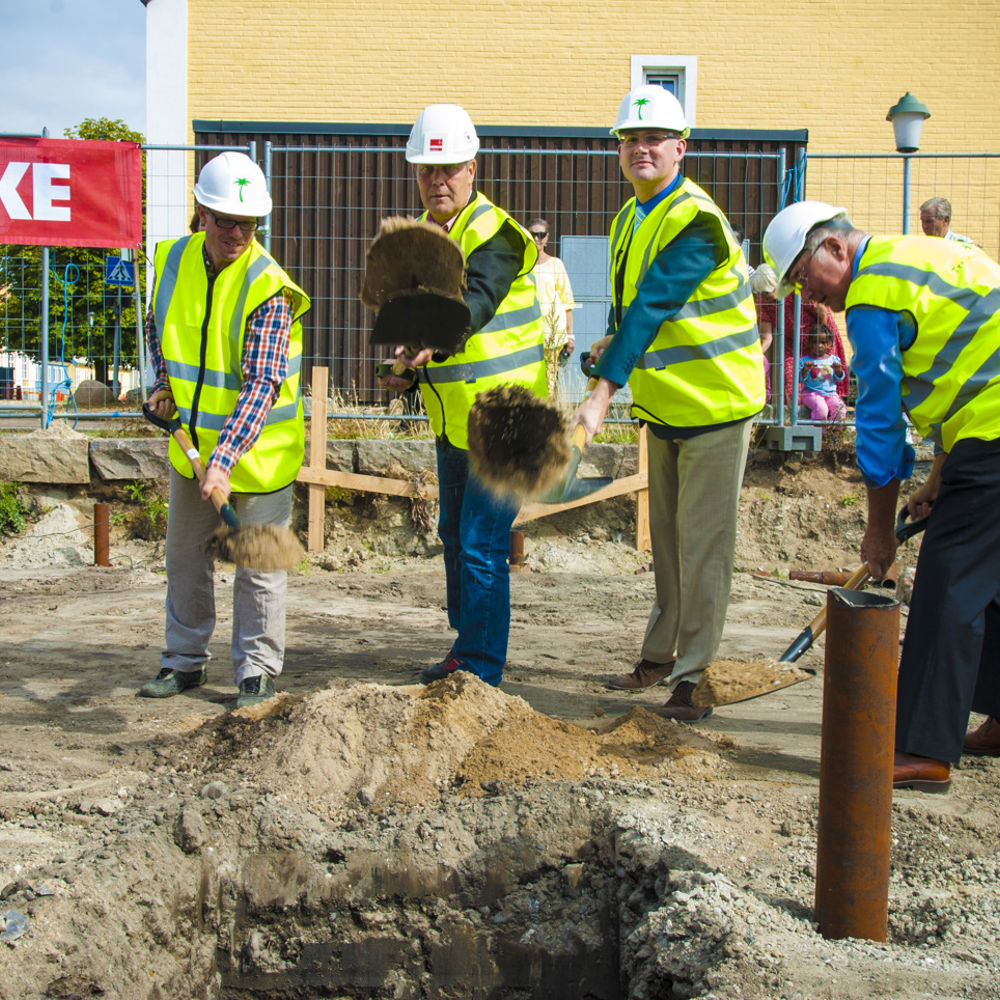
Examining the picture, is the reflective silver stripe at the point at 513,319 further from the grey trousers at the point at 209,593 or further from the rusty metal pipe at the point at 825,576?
the rusty metal pipe at the point at 825,576

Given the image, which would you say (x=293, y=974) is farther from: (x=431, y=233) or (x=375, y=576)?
(x=375, y=576)

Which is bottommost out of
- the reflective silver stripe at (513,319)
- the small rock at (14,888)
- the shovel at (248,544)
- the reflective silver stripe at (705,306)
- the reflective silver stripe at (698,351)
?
the small rock at (14,888)

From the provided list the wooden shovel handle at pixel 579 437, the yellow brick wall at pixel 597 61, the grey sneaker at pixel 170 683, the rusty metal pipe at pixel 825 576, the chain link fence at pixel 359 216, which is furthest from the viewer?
the yellow brick wall at pixel 597 61

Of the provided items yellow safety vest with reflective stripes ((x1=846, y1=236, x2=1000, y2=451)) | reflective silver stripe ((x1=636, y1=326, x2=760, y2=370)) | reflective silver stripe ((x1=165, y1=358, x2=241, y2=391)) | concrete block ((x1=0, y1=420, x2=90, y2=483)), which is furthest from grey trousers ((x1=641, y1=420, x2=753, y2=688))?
concrete block ((x1=0, y1=420, x2=90, y2=483))

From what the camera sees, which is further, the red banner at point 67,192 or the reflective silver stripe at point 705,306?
the red banner at point 67,192

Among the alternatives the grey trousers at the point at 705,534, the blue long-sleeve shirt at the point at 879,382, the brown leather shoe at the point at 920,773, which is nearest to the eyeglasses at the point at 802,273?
the blue long-sleeve shirt at the point at 879,382

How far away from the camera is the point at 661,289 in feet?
12.8

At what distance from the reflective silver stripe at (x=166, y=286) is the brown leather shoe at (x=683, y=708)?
259 centimetres

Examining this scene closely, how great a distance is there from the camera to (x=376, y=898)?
3043mm

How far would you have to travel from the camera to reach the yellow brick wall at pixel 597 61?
13938mm

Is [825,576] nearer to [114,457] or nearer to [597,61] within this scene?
[114,457]

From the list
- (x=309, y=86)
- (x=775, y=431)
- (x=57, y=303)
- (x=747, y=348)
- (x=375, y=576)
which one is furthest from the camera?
(x=309, y=86)

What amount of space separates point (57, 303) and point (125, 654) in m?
6.10

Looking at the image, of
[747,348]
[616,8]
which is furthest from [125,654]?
[616,8]
